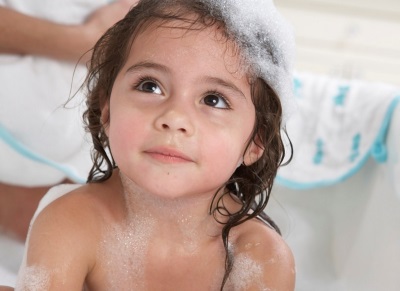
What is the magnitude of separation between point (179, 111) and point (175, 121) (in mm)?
23

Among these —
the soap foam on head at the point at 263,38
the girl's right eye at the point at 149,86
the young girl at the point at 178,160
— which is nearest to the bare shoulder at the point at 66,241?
the young girl at the point at 178,160

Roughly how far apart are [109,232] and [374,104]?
2.64 feet

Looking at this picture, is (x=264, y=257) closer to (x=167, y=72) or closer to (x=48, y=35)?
(x=167, y=72)

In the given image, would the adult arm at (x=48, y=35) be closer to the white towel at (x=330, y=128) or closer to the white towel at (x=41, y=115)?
the white towel at (x=41, y=115)

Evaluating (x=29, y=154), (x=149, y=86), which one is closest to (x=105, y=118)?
(x=149, y=86)

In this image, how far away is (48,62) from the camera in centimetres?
141

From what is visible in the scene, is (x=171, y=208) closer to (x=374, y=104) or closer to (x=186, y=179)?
(x=186, y=179)

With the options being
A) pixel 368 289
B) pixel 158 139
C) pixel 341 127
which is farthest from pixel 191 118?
pixel 341 127

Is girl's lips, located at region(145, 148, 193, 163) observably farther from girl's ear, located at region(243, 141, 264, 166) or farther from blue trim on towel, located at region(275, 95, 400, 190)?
blue trim on towel, located at region(275, 95, 400, 190)

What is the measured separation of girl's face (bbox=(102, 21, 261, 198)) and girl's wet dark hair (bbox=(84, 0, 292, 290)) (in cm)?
3

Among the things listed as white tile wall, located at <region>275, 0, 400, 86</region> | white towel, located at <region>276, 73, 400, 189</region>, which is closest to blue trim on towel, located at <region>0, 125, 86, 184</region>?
white towel, located at <region>276, 73, 400, 189</region>

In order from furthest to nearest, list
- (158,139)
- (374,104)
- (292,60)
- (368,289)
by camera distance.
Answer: (374,104) → (368,289) → (292,60) → (158,139)

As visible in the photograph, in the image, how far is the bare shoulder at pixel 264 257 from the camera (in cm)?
103

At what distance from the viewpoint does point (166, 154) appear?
910 millimetres
